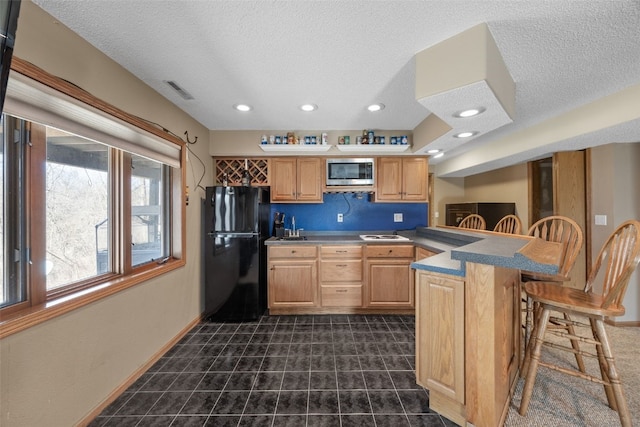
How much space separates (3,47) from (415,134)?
330cm

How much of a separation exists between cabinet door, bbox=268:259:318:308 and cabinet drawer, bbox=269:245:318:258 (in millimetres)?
85

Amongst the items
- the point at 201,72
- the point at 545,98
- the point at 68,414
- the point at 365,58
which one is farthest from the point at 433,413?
the point at 201,72

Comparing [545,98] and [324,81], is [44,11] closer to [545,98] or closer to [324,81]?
[324,81]

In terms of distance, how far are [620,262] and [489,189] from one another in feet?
13.0

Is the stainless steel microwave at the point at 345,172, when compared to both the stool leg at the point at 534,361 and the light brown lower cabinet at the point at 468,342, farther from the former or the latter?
the stool leg at the point at 534,361

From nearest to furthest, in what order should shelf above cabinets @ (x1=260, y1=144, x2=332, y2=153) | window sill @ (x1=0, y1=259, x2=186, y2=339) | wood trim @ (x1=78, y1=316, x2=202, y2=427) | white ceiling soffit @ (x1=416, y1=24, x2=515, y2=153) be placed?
window sill @ (x1=0, y1=259, x2=186, y2=339), white ceiling soffit @ (x1=416, y1=24, x2=515, y2=153), wood trim @ (x1=78, y1=316, x2=202, y2=427), shelf above cabinets @ (x1=260, y1=144, x2=332, y2=153)

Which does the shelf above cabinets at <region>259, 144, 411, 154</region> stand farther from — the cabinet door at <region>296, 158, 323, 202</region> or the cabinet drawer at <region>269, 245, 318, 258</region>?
the cabinet drawer at <region>269, 245, 318, 258</region>

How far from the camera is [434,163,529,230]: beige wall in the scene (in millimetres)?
4246

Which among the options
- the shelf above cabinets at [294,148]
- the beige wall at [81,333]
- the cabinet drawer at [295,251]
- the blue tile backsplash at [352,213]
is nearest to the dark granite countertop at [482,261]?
the cabinet drawer at [295,251]

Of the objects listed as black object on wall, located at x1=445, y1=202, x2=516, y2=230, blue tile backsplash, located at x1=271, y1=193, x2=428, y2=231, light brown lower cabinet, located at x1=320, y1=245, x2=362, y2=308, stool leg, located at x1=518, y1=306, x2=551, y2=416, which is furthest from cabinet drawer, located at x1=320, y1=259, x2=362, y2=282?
black object on wall, located at x1=445, y1=202, x2=516, y2=230

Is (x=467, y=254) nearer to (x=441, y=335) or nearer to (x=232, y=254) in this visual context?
(x=441, y=335)

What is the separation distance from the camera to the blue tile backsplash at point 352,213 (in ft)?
11.6

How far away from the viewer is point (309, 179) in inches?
128

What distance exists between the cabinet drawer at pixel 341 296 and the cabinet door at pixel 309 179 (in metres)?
1.16
